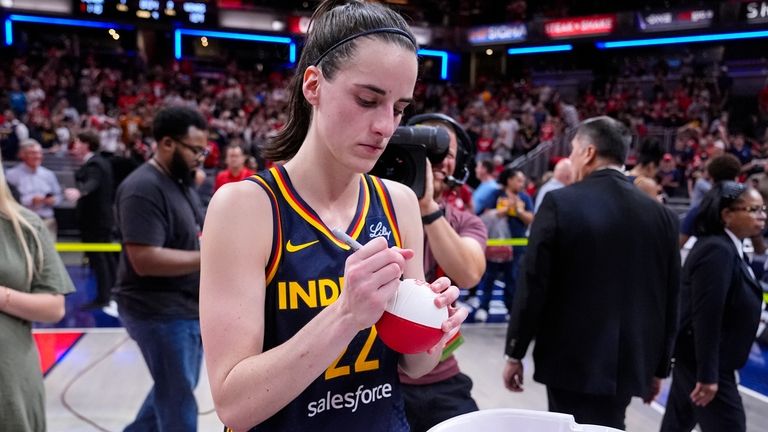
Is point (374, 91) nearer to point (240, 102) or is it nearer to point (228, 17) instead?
point (240, 102)

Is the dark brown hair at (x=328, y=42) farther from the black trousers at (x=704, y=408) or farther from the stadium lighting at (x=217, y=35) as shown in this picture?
the stadium lighting at (x=217, y=35)

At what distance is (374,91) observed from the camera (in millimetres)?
1102

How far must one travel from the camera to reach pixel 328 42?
3.85 ft

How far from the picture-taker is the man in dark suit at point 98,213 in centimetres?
568

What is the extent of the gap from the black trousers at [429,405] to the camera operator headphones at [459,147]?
78cm

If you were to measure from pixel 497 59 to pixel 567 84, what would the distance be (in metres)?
3.79

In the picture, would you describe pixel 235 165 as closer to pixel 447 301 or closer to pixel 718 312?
pixel 718 312

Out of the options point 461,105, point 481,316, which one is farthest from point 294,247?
point 461,105

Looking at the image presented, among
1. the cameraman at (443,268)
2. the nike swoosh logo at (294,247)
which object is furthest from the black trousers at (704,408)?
the nike swoosh logo at (294,247)

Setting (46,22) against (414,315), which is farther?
(46,22)

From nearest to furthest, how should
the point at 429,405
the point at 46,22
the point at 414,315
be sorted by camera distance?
the point at 414,315 < the point at 429,405 < the point at 46,22

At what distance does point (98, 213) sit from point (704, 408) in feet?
17.9

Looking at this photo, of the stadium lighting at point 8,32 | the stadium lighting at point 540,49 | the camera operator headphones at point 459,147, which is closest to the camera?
the camera operator headphones at point 459,147

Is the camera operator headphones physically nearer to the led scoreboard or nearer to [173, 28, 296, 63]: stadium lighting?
the led scoreboard
